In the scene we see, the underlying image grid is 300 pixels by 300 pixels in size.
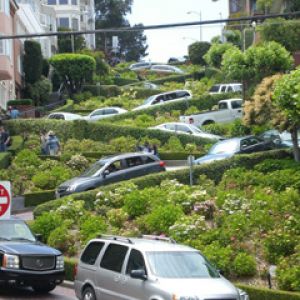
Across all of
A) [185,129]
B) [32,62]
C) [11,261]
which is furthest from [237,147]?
[32,62]

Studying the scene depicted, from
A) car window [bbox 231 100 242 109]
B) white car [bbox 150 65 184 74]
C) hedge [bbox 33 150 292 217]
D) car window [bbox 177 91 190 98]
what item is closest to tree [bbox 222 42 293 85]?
car window [bbox 231 100 242 109]

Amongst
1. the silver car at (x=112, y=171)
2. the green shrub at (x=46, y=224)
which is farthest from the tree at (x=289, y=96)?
the green shrub at (x=46, y=224)

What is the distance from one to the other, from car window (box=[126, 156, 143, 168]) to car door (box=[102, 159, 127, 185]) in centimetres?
18

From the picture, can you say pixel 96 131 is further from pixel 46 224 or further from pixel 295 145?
pixel 46 224

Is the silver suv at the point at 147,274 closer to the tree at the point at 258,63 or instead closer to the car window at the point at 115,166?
the car window at the point at 115,166

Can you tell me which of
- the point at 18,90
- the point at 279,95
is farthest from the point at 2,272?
the point at 18,90

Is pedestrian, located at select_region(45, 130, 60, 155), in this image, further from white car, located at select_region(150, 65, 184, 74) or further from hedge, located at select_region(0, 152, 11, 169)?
white car, located at select_region(150, 65, 184, 74)

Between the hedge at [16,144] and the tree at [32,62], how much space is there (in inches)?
845

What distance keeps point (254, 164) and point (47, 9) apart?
67.4 metres

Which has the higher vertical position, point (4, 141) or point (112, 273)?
point (112, 273)

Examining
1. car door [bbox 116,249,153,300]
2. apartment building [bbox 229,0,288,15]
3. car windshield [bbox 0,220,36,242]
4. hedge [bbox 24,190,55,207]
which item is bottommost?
hedge [bbox 24,190,55,207]

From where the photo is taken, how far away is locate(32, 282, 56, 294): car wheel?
70.8ft

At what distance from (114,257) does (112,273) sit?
38 centimetres

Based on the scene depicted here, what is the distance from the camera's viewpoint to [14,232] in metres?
22.6
